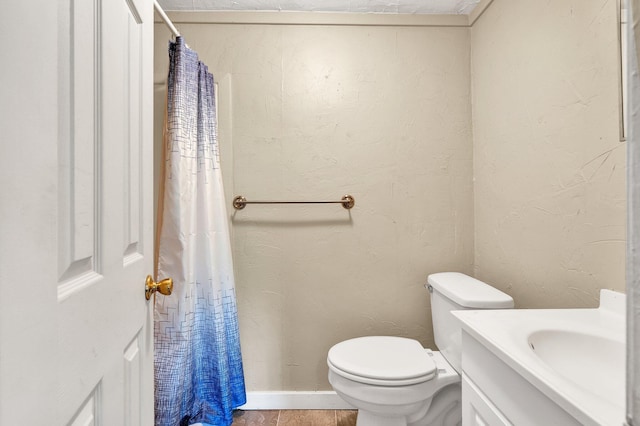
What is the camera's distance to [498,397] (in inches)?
28.2

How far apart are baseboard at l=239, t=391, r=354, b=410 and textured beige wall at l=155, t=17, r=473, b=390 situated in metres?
0.05

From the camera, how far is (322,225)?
5.81 feet

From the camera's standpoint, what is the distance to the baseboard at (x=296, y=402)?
173 centimetres

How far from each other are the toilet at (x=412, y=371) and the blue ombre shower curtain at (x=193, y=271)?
1.88ft

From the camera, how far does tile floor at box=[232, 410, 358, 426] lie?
162cm

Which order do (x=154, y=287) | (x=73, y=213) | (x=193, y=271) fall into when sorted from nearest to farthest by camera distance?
(x=73, y=213) < (x=154, y=287) < (x=193, y=271)

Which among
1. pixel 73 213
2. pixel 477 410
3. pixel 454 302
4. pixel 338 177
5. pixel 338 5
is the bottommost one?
pixel 477 410

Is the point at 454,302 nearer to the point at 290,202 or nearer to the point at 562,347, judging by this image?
the point at 562,347

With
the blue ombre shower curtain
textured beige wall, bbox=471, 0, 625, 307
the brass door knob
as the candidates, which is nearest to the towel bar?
the blue ombre shower curtain

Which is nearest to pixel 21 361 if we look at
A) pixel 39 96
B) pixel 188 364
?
pixel 39 96

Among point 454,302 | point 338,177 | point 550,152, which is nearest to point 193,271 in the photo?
point 338,177

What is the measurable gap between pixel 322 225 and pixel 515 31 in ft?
4.09

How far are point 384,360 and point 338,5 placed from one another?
1.75m

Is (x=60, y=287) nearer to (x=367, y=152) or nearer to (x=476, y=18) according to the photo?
(x=367, y=152)
